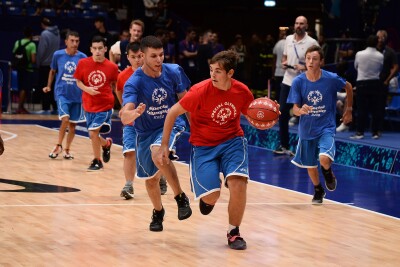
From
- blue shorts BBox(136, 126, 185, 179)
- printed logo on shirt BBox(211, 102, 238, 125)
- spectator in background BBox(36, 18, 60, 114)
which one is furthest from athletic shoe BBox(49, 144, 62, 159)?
spectator in background BBox(36, 18, 60, 114)

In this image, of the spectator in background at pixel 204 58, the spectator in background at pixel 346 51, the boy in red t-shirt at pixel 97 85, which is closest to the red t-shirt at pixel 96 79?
the boy in red t-shirt at pixel 97 85

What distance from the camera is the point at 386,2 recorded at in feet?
62.5

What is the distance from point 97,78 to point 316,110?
345 centimetres

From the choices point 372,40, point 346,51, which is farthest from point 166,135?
point 346,51

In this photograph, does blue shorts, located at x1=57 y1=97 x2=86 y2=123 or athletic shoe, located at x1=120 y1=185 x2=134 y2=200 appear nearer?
athletic shoe, located at x1=120 y1=185 x2=134 y2=200

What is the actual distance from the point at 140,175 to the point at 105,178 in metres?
3.61

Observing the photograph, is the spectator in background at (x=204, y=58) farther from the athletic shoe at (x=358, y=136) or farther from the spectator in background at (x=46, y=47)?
the athletic shoe at (x=358, y=136)

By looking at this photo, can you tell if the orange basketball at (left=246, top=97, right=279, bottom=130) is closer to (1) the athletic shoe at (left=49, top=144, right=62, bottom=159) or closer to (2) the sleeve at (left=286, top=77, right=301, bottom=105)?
(2) the sleeve at (left=286, top=77, right=301, bottom=105)

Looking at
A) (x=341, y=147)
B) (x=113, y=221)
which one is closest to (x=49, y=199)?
(x=113, y=221)

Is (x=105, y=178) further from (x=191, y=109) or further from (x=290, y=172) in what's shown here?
(x=191, y=109)

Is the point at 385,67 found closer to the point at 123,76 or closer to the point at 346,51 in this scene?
the point at 346,51

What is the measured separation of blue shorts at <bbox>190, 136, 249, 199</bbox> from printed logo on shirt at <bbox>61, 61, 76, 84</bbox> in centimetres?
597

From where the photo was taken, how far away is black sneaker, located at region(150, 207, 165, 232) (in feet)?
27.6

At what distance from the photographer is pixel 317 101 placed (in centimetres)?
1033
